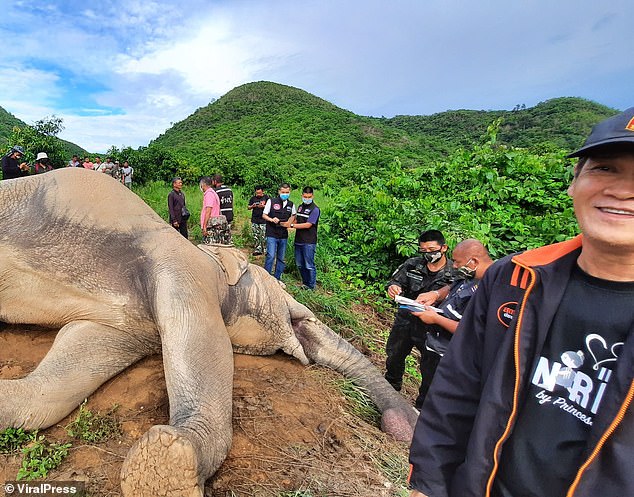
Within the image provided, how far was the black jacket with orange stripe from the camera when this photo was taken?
3.10 ft

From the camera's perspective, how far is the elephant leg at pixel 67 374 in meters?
2.06

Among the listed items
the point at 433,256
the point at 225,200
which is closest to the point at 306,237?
the point at 225,200

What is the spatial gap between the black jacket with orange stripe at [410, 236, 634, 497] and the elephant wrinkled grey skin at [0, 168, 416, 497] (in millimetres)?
985

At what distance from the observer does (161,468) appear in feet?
5.24

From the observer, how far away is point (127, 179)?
1350 cm

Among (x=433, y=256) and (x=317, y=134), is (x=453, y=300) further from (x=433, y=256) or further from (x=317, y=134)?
(x=317, y=134)

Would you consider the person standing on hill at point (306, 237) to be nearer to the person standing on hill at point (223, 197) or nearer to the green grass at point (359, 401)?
the person standing on hill at point (223, 197)

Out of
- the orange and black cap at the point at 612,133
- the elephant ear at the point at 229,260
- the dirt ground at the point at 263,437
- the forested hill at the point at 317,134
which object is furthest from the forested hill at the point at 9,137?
the orange and black cap at the point at 612,133

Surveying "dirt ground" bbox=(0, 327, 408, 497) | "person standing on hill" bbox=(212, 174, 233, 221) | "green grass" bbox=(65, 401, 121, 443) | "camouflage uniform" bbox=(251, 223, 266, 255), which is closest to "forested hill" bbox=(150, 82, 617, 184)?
"camouflage uniform" bbox=(251, 223, 266, 255)

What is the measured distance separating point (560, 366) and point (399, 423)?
2102mm

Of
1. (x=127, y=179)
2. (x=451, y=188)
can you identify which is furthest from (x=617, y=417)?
(x=127, y=179)

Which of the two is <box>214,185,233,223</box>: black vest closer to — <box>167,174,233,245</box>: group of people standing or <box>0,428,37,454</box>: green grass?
<box>167,174,233,245</box>: group of people standing

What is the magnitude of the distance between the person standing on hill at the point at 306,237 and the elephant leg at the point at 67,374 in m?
4.07

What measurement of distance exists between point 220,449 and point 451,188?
770 cm
